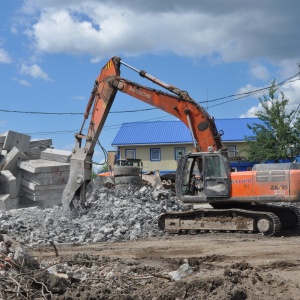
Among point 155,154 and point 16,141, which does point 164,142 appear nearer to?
point 155,154

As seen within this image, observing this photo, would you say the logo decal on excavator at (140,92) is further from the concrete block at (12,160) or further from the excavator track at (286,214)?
the concrete block at (12,160)

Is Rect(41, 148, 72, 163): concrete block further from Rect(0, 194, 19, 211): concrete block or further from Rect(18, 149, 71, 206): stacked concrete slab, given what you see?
Rect(0, 194, 19, 211): concrete block

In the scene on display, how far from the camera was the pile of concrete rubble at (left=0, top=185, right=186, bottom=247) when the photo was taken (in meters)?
13.6

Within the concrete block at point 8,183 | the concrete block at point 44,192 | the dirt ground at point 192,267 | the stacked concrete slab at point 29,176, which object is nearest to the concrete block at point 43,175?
the stacked concrete slab at point 29,176

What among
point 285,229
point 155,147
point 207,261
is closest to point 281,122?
point 155,147

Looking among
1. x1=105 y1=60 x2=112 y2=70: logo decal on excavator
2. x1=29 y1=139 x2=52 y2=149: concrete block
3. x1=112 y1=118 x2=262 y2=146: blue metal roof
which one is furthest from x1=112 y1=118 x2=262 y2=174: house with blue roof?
x1=105 y1=60 x2=112 y2=70: logo decal on excavator

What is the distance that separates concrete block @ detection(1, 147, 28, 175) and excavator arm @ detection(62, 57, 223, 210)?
3.71 m

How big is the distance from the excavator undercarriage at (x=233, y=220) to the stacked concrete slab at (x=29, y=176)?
4.86 metres

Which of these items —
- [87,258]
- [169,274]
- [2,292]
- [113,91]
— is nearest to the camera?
[2,292]

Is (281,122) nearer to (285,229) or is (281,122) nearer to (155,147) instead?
(155,147)

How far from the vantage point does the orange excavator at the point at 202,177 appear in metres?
13.6

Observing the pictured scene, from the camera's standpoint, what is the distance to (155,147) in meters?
47.2

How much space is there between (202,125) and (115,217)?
3.51 m

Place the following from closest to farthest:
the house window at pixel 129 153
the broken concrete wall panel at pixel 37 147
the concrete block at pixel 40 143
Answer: the broken concrete wall panel at pixel 37 147
the concrete block at pixel 40 143
the house window at pixel 129 153
